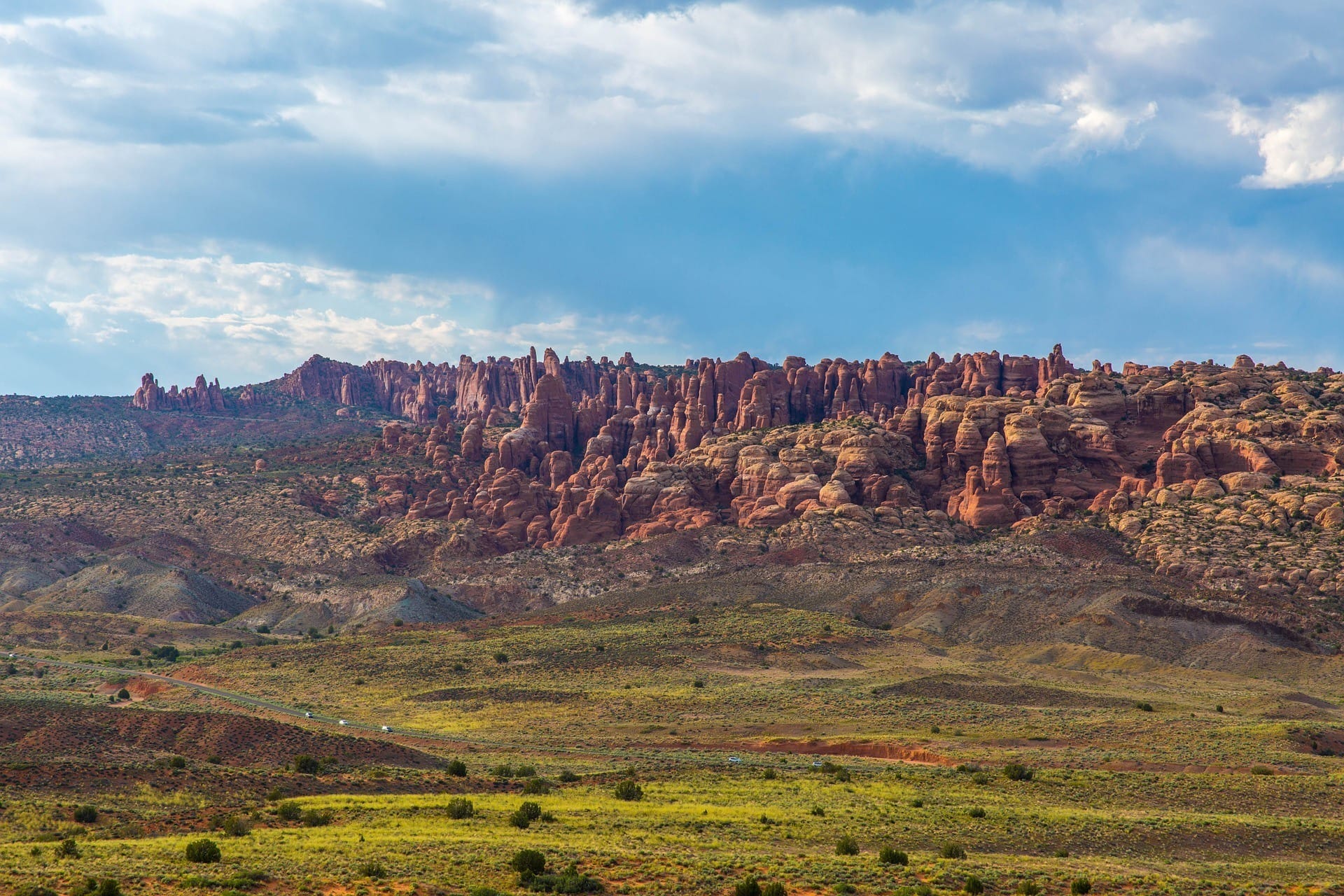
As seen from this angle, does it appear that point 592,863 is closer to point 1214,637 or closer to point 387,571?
point 1214,637

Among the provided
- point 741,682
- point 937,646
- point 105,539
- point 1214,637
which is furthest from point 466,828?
point 105,539

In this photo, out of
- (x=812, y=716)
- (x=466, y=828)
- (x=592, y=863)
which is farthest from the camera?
(x=812, y=716)

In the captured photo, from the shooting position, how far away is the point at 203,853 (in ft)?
107

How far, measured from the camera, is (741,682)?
8975cm

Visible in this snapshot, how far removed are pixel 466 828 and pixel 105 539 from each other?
448 ft

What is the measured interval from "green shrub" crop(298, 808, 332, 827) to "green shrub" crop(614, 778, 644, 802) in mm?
11877

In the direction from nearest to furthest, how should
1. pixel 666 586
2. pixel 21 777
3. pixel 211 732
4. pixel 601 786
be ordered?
pixel 21 777
pixel 601 786
pixel 211 732
pixel 666 586

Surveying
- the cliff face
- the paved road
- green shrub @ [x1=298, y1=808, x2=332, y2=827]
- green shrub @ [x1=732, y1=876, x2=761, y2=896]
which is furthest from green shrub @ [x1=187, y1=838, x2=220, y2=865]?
the cliff face

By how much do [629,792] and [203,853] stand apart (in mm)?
18423

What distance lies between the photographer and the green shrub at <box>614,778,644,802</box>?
46.0 m

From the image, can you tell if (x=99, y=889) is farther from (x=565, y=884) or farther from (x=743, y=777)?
(x=743, y=777)

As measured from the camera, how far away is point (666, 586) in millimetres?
128750

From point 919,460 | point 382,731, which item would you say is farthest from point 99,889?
point 919,460

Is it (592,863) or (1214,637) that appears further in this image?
(1214,637)
